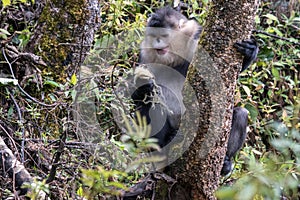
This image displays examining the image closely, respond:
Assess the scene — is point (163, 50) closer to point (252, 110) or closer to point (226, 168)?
point (226, 168)

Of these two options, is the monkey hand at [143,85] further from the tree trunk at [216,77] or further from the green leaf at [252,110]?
the green leaf at [252,110]

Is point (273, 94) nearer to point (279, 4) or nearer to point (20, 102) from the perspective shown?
point (279, 4)

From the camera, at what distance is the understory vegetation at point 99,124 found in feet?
4.42

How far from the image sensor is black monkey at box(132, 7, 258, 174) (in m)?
3.49

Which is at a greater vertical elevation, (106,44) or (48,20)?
(48,20)

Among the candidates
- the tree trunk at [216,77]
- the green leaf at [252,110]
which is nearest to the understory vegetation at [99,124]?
the green leaf at [252,110]

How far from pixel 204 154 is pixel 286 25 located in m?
3.49

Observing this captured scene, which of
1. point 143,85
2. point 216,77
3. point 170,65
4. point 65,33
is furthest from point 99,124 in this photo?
point 216,77

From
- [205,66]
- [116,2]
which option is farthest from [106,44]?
[205,66]

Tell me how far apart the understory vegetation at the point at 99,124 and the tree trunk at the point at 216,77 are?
155 mm

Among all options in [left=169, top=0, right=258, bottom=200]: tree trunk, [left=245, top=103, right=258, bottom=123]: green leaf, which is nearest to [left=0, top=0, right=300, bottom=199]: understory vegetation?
[left=245, top=103, right=258, bottom=123]: green leaf

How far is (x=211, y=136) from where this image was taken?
227cm

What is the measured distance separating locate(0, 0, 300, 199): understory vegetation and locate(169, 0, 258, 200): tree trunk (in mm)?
155

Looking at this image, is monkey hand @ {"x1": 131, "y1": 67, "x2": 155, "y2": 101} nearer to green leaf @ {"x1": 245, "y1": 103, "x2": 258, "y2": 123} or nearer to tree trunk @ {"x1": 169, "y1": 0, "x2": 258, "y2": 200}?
tree trunk @ {"x1": 169, "y1": 0, "x2": 258, "y2": 200}
